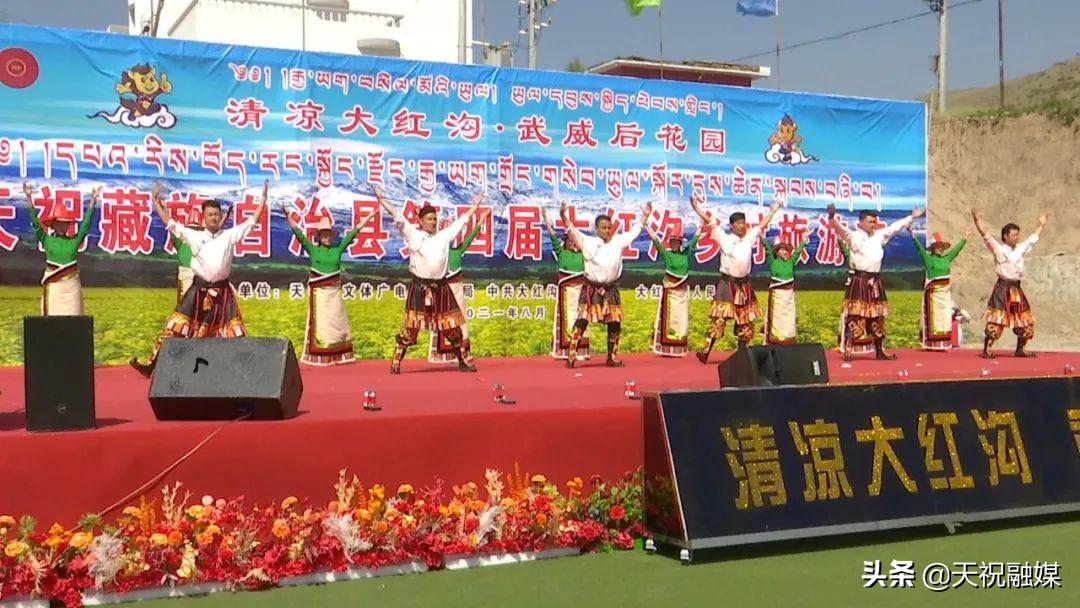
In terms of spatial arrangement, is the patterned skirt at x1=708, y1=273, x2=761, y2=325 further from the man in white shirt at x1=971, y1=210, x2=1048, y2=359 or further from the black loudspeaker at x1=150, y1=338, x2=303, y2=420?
the black loudspeaker at x1=150, y1=338, x2=303, y2=420

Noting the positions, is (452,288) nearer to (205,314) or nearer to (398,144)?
(398,144)

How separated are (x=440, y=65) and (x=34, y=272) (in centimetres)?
364

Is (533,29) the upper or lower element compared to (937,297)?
upper

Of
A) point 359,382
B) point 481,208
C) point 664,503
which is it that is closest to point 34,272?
point 359,382

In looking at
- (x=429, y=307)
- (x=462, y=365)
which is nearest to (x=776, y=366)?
(x=429, y=307)

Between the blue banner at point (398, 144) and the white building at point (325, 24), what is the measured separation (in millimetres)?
6264

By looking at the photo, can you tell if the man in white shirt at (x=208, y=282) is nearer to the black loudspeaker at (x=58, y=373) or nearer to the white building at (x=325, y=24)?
the black loudspeaker at (x=58, y=373)

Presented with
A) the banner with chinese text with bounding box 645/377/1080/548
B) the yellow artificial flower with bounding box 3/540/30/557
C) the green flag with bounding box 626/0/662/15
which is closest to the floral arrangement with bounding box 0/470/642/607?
the yellow artificial flower with bounding box 3/540/30/557

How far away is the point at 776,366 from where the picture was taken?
494cm

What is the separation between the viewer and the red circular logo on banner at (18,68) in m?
8.09

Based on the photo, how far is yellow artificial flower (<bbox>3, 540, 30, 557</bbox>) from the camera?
11.8ft

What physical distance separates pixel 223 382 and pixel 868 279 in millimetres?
7463

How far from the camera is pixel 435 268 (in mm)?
8188

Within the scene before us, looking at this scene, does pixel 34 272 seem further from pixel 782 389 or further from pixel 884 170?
pixel 884 170
